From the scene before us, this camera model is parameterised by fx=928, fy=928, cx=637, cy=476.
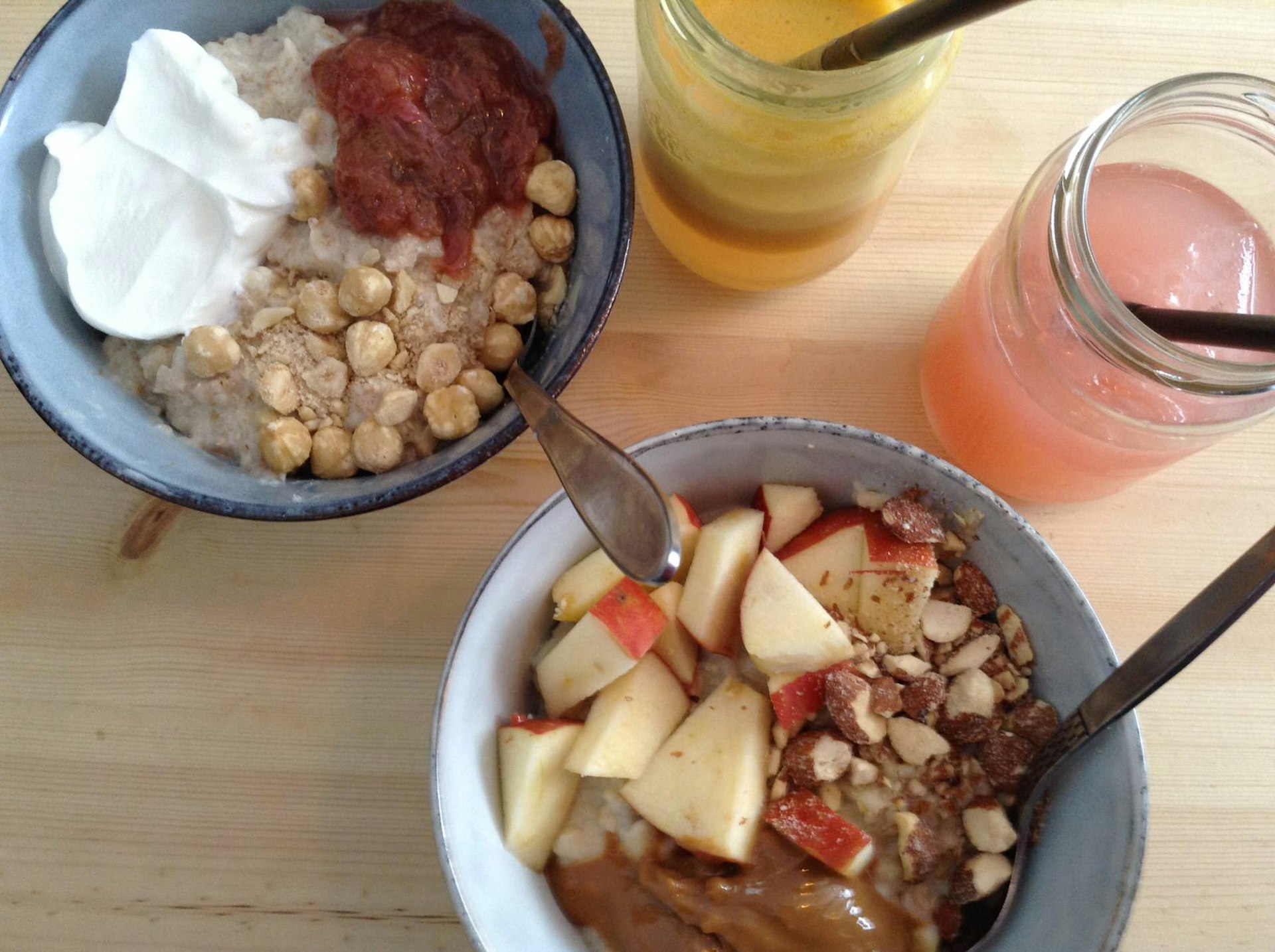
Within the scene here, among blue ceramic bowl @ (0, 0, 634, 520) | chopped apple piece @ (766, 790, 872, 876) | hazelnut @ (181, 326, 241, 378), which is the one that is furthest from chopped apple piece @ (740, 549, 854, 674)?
hazelnut @ (181, 326, 241, 378)

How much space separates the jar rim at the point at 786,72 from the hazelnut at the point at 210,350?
0.48 m

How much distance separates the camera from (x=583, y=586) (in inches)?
33.0

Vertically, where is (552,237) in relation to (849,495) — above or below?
above

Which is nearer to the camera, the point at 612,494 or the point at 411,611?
the point at 612,494

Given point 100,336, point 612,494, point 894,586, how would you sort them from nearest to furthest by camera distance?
point 612,494 → point 894,586 → point 100,336

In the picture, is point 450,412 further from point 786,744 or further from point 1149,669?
point 1149,669

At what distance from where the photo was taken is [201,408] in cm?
89

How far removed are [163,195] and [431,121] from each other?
0.26 m

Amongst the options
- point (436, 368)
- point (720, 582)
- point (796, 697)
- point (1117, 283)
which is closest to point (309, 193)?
point (436, 368)

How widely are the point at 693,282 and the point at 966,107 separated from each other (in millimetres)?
366

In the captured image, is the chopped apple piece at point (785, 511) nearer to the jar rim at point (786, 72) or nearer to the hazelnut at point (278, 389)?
the jar rim at point (786, 72)

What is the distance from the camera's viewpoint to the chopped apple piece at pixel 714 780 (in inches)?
29.5

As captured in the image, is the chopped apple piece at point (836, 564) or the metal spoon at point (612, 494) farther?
the chopped apple piece at point (836, 564)

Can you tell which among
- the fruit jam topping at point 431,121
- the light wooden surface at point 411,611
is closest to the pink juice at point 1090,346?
the light wooden surface at point 411,611
